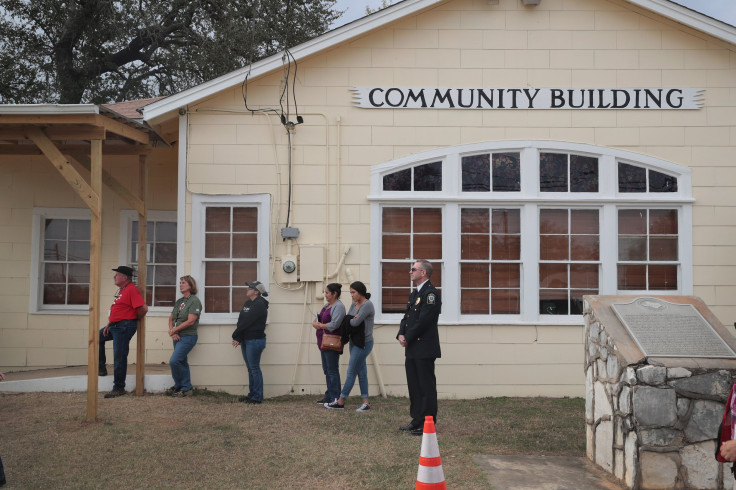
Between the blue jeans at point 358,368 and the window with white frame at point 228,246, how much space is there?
6.64 feet

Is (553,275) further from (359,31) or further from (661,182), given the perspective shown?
(359,31)

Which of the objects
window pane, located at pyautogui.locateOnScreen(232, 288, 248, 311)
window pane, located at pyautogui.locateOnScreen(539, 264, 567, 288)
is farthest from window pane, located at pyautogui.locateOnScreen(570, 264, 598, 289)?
window pane, located at pyautogui.locateOnScreen(232, 288, 248, 311)

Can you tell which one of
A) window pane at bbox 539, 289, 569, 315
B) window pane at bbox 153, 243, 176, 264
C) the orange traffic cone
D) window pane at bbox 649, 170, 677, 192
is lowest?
the orange traffic cone

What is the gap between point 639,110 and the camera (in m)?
10.9

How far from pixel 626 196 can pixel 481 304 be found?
8.41 feet

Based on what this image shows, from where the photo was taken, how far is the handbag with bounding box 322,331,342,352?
9.66 m

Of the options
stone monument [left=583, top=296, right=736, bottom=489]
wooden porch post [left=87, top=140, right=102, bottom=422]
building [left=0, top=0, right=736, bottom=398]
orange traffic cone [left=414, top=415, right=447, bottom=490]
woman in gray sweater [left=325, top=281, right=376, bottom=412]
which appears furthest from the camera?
building [left=0, top=0, right=736, bottom=398]

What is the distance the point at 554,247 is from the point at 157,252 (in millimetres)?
6294

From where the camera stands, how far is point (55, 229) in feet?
40.3

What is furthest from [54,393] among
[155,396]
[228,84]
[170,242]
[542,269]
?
[542,269]

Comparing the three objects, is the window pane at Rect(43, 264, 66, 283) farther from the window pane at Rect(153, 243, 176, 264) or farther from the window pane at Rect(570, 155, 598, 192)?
the window pane at Rect(570, 155, 598, 192)

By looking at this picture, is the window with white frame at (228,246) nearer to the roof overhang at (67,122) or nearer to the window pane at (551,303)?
the roof overhang at (67,122)

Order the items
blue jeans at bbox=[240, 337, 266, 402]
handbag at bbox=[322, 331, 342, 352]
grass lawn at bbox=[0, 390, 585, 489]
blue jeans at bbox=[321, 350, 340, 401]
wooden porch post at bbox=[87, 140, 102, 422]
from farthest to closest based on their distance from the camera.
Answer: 1. blue jeans at bbox=[240, 337, 266, 402]
2. blue jeans at bbox=[321, 350, 340, 401]
3. handbag at bbox=[322, 331, 342, 352]
4. wooden porch post at bbox=[87, 140, 102, 422]
5. grass lawn at bbox=[0, 390, 585, 489]

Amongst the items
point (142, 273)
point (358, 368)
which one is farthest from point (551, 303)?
point (142, 273)
